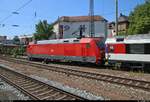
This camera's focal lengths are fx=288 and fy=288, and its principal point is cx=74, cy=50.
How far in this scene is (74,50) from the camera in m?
31.5

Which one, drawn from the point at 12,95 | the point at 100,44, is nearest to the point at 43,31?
the point at 100,44

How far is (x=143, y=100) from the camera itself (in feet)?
38.2

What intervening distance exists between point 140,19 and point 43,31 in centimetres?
4387

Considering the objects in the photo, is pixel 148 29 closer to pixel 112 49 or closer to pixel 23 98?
pixel 112 49

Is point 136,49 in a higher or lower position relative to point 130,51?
higher

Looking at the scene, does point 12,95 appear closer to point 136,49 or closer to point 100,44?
point 136,49

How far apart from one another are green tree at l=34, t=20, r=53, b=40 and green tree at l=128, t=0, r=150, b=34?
38.3m

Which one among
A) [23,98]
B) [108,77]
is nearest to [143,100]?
[23,98]

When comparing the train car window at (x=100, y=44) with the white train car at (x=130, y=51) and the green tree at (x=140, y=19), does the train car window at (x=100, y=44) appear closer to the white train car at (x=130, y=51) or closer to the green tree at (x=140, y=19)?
the white train car at (x=130, y=51)

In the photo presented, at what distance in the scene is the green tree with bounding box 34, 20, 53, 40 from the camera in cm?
9738

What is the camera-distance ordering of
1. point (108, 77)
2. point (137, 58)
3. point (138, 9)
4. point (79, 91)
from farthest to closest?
1. point (138, 9)
2. point (137, 58)
3. point (108, 77)
4. point (79, 91)

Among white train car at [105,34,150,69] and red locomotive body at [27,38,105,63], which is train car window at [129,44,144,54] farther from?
red locomotive body at [27,38,105,63]

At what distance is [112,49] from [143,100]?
48.4ft

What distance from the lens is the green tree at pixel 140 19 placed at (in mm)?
59781
